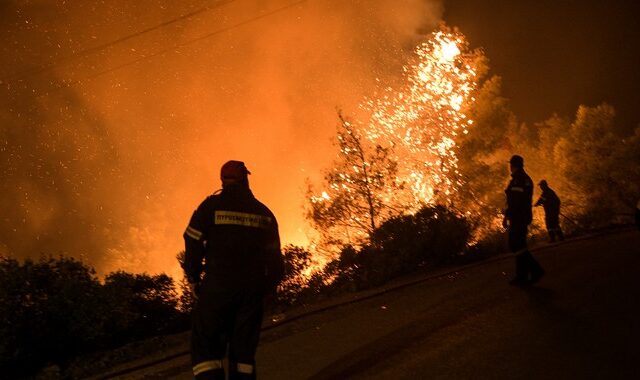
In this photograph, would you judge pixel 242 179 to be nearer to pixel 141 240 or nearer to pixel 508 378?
pixel 508 378

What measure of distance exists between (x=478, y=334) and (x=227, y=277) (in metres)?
3.04

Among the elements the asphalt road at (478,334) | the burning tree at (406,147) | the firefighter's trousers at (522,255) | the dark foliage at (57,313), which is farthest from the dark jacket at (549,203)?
the dark foliage at (57,313)

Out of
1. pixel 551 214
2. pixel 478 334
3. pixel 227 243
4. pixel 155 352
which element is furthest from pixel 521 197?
pixel 551 214

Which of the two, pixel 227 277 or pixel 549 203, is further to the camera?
pixel 549 203

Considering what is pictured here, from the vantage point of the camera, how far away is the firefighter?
4.19m

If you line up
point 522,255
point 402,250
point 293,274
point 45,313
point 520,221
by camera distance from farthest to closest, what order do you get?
point 402,250, point 293,274, point 520,221, point 522,255, point 45,313

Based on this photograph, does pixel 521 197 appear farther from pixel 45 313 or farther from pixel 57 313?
pixel 45 313

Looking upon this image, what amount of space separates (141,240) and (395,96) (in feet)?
181

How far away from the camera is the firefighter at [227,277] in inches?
165

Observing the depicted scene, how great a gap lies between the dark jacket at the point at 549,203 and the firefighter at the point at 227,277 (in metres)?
13.2

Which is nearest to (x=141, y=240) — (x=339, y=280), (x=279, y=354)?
(x=339, y=280)

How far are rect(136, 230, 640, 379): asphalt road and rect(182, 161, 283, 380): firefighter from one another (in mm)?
1414

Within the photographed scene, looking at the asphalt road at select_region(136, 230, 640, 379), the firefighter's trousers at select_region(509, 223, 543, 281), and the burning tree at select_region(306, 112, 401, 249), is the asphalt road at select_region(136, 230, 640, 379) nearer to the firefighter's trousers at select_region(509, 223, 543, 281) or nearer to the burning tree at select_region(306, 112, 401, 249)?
the firefighter's trousers at select_region(509, 223, 543, 281)

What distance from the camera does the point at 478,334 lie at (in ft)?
20.4
